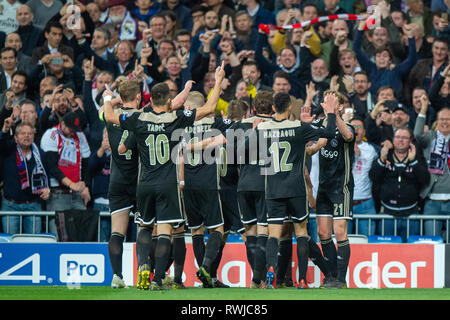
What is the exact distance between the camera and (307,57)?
15.3 metres

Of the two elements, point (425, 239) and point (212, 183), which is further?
point (425, 239)

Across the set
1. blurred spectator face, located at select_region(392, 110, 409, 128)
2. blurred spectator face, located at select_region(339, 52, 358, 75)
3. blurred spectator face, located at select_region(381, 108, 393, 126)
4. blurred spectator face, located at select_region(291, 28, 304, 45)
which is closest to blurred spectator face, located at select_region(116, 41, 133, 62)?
blurred spectator face, located at select_region(291, 28, 304, 45)

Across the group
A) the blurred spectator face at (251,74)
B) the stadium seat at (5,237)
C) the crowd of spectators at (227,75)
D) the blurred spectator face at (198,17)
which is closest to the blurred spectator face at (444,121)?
the crowd of spectators at (227,75)

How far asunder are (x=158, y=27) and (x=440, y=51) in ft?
16.8

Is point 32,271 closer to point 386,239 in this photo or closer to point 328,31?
point 386,239

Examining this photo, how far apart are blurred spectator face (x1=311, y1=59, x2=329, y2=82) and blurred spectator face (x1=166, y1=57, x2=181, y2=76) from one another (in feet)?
7.70

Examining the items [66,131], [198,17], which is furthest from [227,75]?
[66,131]

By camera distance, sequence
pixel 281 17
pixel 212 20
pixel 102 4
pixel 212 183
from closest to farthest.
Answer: pixel 212 183 → pixel 212 20 → pixel 281 17 → pixel 102 4

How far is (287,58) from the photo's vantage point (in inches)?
591

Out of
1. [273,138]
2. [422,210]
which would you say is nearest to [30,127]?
[273,138]

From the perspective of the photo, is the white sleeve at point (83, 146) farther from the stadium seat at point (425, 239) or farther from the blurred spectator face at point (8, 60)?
the stadium seat at point (425, 239)

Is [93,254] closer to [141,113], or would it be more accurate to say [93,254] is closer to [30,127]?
[30,127]

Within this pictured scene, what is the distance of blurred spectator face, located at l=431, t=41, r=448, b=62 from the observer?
14773mm

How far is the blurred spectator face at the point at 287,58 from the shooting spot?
15.0 m
